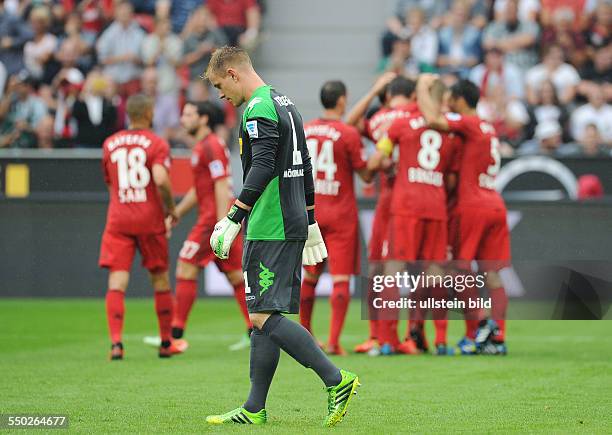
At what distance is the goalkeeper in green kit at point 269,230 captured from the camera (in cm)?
716

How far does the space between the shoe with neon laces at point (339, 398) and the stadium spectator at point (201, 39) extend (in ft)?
48.2

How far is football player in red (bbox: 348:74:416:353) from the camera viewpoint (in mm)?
11664

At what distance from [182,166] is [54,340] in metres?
5.27

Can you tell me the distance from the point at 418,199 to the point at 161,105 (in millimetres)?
10189

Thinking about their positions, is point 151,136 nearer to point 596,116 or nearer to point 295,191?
point 295,191

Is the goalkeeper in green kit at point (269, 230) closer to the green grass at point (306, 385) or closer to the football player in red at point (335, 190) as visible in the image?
the green grass at point (306, 385)

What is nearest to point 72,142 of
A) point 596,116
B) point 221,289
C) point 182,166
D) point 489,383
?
point 182,166

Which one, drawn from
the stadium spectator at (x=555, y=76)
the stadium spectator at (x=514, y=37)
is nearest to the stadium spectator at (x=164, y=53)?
the stadium spectator at (x=514, y=37)

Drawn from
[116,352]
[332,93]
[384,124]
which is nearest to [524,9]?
[384,124]

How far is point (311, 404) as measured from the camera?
832 centimetres

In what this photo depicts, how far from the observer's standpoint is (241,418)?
7.33 metres

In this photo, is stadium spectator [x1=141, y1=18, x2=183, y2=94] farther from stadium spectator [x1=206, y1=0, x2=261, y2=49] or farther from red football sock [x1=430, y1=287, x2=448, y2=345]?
red football sock [x1=430, y1=287, x2=448, y2=345]

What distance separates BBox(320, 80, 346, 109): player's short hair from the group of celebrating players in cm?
1

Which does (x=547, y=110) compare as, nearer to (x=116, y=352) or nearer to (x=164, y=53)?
(x=164, y=53)
